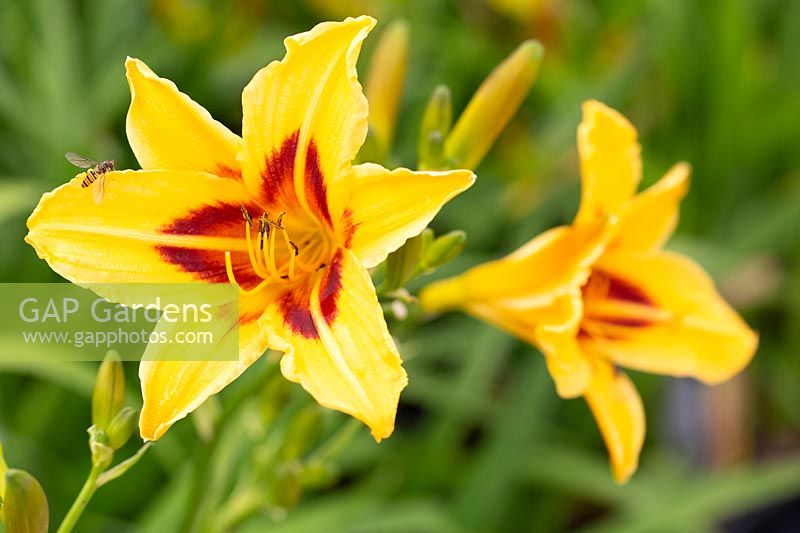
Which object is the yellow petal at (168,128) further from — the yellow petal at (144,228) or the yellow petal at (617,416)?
the yellow petal at (617,416)

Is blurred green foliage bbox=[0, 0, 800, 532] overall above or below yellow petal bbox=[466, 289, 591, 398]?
below

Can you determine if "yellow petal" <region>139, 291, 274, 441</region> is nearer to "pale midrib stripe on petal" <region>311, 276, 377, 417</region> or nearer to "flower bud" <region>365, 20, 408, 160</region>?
"pale midrib stripe on petal" <region>311, 276, 377, 417</region>

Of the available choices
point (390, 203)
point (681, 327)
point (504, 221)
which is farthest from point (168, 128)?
point (504, 221)

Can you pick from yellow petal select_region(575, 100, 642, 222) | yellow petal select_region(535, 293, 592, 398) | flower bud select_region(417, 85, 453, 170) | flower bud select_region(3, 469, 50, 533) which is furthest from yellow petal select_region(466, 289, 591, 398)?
flower bud select_region(3, 469, 50, 533)

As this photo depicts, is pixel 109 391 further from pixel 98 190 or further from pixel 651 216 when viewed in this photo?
pixel 651 216

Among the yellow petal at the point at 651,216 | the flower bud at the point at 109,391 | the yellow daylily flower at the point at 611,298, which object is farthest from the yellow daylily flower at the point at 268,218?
the yellow petal at the point at 651,216

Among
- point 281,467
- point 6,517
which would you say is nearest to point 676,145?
point 281,467
